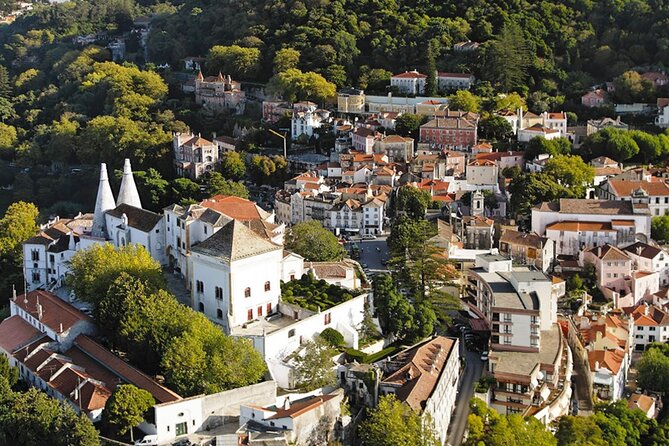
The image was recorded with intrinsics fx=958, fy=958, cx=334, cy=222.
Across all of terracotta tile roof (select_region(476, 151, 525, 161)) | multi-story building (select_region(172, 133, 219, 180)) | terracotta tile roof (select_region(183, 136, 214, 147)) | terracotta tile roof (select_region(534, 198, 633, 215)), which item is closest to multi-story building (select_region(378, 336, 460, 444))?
terracotta tile roof (select_region(534, 198, 633, 215))

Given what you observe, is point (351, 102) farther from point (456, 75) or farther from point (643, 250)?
point (643, 250)

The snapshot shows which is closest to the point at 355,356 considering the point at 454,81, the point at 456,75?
the point at 454,81

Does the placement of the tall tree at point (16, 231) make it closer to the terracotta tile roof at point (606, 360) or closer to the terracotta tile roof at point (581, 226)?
the terracotta tile roof at point (581, 226)

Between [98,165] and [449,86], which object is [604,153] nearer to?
[449,86]

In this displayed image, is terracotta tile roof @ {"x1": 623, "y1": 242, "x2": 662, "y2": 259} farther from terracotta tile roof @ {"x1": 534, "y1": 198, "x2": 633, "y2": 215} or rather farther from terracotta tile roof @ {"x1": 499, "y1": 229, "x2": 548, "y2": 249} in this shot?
terracotta tile roof @ {"x1": 499, "y1": 229, "x2": 548, "y2": 249}

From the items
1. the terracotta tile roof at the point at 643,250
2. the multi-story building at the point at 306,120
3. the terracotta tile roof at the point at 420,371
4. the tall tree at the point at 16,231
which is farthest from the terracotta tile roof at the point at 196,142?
the terracotta tile roof at the point at 420,371


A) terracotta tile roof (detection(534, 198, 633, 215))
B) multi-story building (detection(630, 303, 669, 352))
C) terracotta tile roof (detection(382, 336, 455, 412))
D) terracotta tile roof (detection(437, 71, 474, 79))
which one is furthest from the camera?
terracotta tile roof (detection(437, 71, 474, 79))
